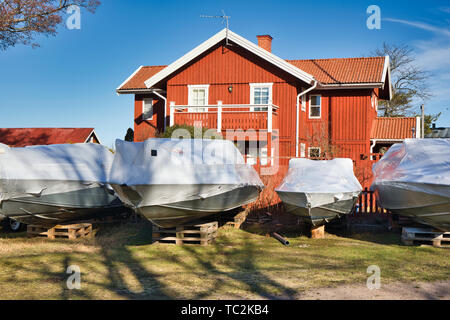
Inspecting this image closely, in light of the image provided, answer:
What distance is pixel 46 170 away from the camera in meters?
10.4

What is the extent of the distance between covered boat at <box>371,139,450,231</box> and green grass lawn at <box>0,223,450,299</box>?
74 centimetres

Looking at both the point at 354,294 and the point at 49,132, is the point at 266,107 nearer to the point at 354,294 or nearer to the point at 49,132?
the point at 354,294

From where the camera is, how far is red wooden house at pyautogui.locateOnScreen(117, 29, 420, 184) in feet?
69.0

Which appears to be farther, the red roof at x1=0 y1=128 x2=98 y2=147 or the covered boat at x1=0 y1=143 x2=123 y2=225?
the red roof at x1=0 y1=128 x2=98 y2=147

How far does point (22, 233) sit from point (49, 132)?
31551 millimetres

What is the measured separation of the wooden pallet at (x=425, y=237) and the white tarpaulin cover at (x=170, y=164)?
3791mm

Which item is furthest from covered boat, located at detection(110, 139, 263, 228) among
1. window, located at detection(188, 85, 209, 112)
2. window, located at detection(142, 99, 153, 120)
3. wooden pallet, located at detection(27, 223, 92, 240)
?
window, located at detection(142, 99, 153, 120)

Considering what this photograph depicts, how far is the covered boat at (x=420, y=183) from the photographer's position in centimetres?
916

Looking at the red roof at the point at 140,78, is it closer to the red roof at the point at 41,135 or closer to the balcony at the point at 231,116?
the balcony at the point at 231,116

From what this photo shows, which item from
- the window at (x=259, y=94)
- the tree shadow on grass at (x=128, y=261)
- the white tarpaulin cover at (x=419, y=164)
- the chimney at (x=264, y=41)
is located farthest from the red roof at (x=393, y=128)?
the tree shadow on grass at (x=128, y=261)

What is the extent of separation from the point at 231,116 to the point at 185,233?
11319 mm

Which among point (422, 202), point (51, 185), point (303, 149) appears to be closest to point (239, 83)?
point (303, 149)

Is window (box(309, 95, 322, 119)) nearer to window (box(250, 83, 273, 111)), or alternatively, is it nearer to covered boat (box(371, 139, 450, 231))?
window (box(250, 83, 273, 111))

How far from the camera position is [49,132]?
41.7 m
